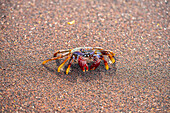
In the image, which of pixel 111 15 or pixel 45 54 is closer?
pixel 45 54

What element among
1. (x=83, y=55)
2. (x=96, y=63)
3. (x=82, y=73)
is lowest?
(x=82, y=73)

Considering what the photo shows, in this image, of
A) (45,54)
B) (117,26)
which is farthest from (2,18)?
(117,26)

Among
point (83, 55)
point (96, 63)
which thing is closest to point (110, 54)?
point (96, 63)

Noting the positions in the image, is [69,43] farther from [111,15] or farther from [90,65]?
[111,15]

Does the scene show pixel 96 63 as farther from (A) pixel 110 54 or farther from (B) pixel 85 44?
(B) pixel 85 44

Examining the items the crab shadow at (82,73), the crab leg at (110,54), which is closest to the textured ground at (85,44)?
the crab shadow at (82,73)

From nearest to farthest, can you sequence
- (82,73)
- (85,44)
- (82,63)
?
(82,63) < (82,73) < (85,44)

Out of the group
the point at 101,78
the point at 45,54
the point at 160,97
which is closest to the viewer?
the point at 160,97
